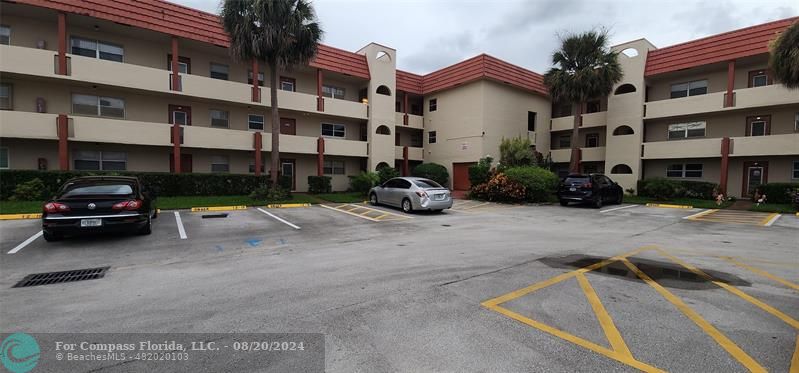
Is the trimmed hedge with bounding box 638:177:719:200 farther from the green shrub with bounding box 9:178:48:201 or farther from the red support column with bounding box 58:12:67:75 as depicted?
the red support column with bounding box 58:12:67:75

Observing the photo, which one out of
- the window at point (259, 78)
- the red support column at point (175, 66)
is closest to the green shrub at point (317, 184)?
the window at point (259, 78)

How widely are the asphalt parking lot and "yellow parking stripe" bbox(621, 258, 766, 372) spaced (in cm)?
2

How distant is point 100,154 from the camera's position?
1672 cm

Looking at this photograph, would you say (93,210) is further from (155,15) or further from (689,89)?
(689,89)

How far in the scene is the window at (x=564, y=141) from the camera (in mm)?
27516

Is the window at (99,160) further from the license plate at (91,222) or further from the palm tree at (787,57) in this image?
the palm tree at (787,57)

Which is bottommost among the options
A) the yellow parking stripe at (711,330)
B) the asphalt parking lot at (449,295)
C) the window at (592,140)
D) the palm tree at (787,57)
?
the asphalt parking lot at (449,295)

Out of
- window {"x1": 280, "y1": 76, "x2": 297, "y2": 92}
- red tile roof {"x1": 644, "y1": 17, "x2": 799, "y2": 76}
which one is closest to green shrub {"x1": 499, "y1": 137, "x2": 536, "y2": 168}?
red tile roof {"x1": 644, "y1": 17, "x2": 799, "y2": 76}

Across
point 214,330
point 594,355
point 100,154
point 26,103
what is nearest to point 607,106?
point 594,355

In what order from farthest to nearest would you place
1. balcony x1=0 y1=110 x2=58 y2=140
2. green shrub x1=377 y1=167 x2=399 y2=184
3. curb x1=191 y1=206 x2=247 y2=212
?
green shrub x1=377 y1=167 x2=399 y2=184 < balcony x1=0 y1=110 x2=58 y2=140 < curb x1=191 y1=206 x2=247 y2=212

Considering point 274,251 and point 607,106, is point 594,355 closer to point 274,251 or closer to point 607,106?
point 274,251

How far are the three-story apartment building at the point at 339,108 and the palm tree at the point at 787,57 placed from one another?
4.64 metres

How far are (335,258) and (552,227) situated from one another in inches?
286

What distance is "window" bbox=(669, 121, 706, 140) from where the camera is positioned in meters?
21.4
